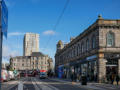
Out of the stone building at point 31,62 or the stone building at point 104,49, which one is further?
the stone building at point 31,62

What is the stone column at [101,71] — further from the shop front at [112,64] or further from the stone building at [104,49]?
the shop front at [112,64]

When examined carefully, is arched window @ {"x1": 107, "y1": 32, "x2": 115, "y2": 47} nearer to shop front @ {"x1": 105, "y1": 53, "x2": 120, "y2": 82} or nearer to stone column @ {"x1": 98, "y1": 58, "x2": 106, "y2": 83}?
shop front @ {"x1": 105, "y1": 53, "x2": 120, "y2": 82}

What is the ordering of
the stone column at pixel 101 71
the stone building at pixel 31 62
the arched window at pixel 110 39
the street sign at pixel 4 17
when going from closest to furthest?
the street sign at pixel 4 17 → the stone column at pixel 101 71 → the arched window at pixel 110 39 → the stone building at pixel 31 62

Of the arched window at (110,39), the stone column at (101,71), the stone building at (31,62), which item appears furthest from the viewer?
the stone building at (31,62)

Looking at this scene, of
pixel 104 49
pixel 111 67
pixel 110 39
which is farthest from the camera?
pixel 110 39

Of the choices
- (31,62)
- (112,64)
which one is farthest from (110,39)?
(31,62)

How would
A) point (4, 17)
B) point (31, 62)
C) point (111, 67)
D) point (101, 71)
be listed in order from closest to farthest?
point (4, 17), point (101, 71), point (111, 67), point (31, 62)

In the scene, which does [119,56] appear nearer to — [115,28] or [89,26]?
[115,28]

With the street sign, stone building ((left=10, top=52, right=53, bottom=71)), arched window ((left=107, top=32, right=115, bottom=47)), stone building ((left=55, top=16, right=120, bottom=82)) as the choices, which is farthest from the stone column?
stone building ((left=10, top=52, right=53, bottom=71))

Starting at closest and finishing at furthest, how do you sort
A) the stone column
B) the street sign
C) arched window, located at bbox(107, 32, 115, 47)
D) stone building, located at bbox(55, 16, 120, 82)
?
the street sign
the stone column
stone building, located at bbox(55, 16, 120, 82)
arched window, located at bbox(107, 32, 115, 47)

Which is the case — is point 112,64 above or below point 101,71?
above

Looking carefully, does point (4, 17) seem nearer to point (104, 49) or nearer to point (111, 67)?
point (104, 49)

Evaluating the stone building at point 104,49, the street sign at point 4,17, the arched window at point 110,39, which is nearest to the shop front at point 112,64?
the stone building at point 104,49

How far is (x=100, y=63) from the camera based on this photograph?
40719 millimetres
